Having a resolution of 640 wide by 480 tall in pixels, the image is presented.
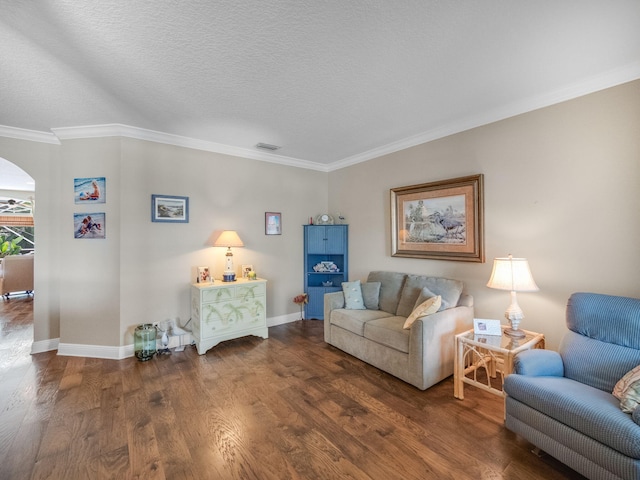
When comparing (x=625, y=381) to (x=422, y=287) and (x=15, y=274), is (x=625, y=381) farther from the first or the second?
(x=15, y=274)

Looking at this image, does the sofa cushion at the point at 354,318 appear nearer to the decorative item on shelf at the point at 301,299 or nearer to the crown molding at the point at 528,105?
the decorative item on shelf at the point at 301,299

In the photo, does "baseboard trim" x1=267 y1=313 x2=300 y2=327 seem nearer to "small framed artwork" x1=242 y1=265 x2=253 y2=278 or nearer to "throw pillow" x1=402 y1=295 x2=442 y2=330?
"small framed artwork" x1=242 y1=265 x2=253 y2=278

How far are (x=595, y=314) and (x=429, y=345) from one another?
3.99 ft

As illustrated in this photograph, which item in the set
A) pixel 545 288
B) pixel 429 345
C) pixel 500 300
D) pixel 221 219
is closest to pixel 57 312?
pixel 221 219

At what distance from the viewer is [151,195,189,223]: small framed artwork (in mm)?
3516

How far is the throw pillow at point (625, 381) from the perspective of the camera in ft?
5.25

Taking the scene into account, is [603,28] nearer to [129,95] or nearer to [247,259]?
[129,95]

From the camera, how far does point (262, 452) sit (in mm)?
1822

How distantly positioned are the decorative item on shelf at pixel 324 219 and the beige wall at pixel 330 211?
0.52 feet

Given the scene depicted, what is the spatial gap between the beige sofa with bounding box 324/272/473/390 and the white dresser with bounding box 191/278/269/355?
38.9 inches

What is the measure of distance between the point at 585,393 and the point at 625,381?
21 cm

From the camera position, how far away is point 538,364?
1.96 metres

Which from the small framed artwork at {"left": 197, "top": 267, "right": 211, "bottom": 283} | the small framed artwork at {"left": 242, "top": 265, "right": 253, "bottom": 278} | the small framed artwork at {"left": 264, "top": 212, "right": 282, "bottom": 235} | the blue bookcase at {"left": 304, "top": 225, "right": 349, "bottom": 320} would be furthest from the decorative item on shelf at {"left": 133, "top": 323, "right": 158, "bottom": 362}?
the blue bookcase at {"left": 304, "top": 225, "right": 349, "bottom": 320}

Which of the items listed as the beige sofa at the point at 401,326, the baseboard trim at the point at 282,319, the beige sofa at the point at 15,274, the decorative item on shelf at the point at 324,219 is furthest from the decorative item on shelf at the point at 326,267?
the beige sofa at the point at 15,274
